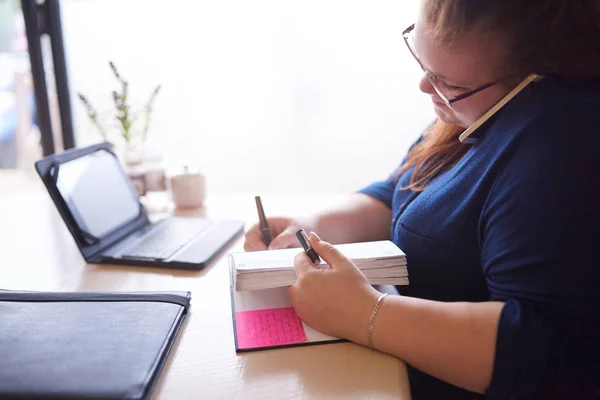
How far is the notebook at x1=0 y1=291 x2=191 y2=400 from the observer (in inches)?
22.6

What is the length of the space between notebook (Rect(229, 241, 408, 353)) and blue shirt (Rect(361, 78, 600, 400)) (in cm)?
15

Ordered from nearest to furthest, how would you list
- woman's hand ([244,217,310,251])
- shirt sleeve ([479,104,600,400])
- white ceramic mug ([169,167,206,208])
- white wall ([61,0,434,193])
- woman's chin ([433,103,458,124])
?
shirt sleeve ([479,104,600,400]) → woman's chin ([433,103,458,124]) → woman's hand ([244,217,310,251]) → white ceramic mug ([169,167,206,208]) → white wall ([61,0,434,193])

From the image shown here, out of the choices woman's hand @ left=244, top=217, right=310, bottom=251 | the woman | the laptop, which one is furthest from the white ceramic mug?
the woman

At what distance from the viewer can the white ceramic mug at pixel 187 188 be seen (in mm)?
1386

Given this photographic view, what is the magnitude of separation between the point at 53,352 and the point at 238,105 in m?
1.15

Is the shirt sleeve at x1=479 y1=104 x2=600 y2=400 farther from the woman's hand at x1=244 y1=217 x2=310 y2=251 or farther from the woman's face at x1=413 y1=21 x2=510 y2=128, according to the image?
the woman's hand at x1=244 y1=217 x2=310 y2=251

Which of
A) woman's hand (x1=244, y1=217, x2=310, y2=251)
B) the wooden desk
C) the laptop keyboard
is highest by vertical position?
woman's hand (x1=244, y1=217, x2=310, y2=251)

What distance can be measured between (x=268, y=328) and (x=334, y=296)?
111 mm

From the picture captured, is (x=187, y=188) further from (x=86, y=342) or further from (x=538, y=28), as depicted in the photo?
(x=538, y=28)

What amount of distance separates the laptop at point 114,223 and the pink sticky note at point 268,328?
26cm

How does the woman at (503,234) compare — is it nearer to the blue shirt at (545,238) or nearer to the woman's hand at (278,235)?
the blue shirt at (545,238)

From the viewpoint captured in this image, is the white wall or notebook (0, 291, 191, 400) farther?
the white wall

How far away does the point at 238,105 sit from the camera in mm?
1673

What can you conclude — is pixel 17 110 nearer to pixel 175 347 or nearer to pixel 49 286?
pixel 49 286
